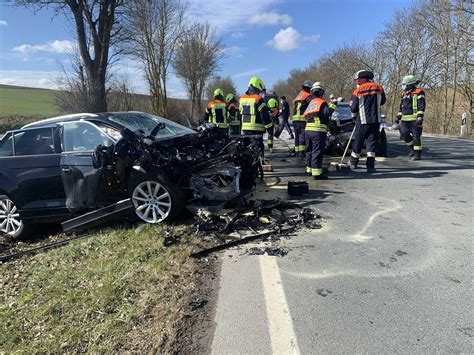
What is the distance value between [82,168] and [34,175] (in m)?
0.92

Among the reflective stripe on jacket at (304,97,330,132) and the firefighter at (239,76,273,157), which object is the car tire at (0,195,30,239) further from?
the reflective stripe on jacket at (304,97,330,132)

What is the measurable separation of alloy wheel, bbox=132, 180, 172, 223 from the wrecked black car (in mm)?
14

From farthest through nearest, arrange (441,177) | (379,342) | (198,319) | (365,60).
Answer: (365,60) → (441,177) → (198,319) → (379,342)

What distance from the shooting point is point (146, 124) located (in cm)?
623

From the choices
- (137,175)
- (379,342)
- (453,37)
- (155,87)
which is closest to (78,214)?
(137,175)

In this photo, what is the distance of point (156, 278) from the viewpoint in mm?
3619

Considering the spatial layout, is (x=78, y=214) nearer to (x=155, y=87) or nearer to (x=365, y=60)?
(x=155, y=87)

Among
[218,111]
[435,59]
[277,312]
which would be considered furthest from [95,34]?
[435,59]

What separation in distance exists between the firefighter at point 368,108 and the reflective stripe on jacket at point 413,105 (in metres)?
1.67

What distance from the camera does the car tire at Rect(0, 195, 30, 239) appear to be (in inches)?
229

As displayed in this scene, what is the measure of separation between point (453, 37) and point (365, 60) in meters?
10.7

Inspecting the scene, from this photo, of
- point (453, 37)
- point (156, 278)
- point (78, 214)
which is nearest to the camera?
point (156, 278)

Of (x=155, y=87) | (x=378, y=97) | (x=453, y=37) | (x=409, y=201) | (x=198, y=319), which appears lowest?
(x=198, y=319)

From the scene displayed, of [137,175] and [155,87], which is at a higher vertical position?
[155,87]
